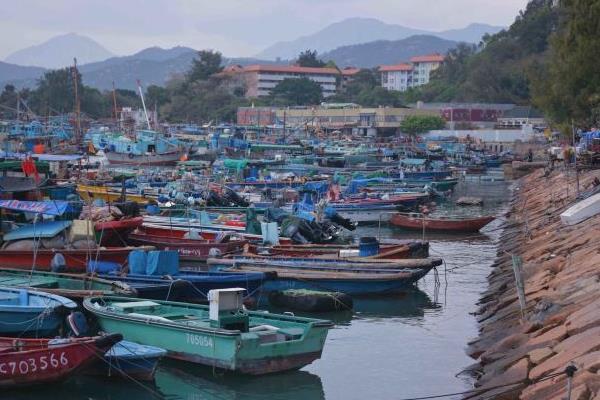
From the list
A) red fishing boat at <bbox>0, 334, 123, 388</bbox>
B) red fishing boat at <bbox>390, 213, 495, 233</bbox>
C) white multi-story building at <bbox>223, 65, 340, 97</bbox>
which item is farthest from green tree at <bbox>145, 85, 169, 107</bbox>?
red fishing boat at <bbox>0, 334, 123, 388</bbox>

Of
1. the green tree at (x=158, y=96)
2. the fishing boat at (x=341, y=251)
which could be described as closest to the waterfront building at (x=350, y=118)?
the green tree at (x=158, y=96)

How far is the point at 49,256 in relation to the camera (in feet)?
89.2

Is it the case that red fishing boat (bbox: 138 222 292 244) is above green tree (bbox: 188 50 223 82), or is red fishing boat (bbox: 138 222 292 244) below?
below

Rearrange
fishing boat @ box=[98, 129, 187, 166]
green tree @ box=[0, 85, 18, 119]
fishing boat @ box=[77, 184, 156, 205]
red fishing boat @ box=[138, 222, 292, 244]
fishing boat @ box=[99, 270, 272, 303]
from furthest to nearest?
green tree @ box=[0, 85, 18, 119]
fishing boat @ box=[98, 129, 187, 166]
fishing boat @ box=[77, 184, 156, 205]
red fishing boat @ box=[138, 222, 292, 244]
fishing boat @ box=[99, 270, 272, 303]

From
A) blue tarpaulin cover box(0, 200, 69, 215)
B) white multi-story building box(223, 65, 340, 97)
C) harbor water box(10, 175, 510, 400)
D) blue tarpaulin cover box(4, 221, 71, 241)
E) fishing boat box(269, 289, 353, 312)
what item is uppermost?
white multi-story building box(223, 65, 340, 97)

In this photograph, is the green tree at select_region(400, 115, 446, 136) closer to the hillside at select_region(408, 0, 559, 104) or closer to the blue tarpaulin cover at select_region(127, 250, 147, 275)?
the hillside at select_region(408, 0, 559, 104)

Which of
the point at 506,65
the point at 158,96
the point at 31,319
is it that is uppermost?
the point at 506,65

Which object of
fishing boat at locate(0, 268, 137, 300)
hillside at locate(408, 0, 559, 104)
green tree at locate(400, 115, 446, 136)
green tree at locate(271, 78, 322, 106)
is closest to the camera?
fishing boat at locate(0, 268, 137, 300)

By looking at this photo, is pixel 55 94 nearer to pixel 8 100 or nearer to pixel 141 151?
pixel 8 100

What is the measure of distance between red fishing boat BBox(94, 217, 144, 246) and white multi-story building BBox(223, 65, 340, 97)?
5355 inches

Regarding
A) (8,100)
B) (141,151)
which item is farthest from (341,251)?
(8,100)

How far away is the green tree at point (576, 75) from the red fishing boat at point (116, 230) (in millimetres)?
20304

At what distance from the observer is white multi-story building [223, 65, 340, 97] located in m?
168

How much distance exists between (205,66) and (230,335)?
495 feet
